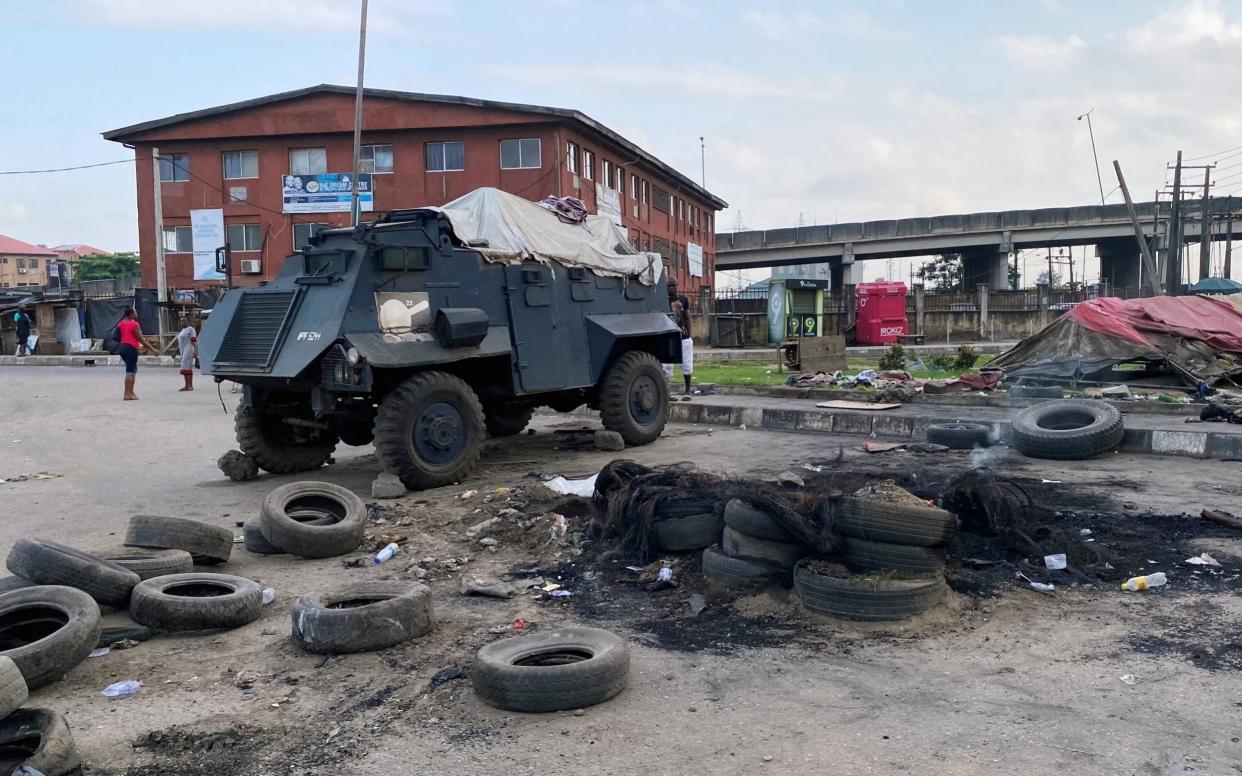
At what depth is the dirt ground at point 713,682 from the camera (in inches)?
134

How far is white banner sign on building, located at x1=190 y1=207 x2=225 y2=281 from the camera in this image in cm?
4319

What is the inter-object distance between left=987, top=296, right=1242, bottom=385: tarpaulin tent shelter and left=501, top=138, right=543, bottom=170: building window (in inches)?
1094

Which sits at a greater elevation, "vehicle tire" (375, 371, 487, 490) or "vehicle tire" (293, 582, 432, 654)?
"vehicle tire" (375, 371, 487, 490)

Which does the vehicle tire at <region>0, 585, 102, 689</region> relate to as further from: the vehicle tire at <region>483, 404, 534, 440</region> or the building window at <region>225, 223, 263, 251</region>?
the building window at <region>225, 223, 263, 251</region>

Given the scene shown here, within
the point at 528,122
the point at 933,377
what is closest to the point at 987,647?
the point at 933,377

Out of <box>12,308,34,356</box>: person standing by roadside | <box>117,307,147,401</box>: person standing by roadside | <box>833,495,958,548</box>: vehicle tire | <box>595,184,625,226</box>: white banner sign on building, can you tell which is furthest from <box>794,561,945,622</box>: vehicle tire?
<box>595,184,625,226</box>: white banner sign on building

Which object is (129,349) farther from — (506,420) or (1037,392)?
(1037,392)

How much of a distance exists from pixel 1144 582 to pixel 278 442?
7.83m

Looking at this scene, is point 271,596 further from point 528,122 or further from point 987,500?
point 528,122

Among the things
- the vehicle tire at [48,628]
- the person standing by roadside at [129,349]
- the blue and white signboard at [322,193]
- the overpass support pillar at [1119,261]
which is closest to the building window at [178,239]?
the blue and white signboard at [322,193]

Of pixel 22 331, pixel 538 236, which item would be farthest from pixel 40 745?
pixel 22 331

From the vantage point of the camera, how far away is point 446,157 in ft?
137

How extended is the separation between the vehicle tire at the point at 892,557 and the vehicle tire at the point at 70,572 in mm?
3829

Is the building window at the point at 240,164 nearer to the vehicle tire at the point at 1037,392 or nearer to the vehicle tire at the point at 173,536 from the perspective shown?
the vehicle tire at the point at 1037,392
